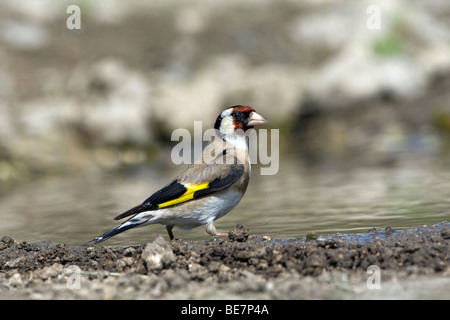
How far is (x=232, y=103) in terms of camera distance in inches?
741

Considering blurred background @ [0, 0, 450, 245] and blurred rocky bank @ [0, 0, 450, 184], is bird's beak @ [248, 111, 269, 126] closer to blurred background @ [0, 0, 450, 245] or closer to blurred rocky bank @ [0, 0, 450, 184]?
blurred background @ [0, 0, 450, 245]

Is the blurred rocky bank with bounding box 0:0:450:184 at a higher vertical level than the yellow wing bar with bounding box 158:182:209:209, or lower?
higher

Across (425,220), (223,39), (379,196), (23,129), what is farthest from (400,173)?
(223,39)

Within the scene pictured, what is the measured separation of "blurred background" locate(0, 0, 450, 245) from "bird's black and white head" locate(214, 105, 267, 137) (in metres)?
0.99

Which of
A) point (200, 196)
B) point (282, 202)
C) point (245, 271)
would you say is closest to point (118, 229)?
point (200, 196)

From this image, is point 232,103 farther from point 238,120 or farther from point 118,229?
point 118,229

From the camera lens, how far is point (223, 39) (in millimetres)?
24625

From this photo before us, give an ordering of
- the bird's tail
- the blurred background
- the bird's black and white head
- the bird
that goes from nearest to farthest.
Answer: the bird's tail → the bird → the bird's black and white head → the blurred background

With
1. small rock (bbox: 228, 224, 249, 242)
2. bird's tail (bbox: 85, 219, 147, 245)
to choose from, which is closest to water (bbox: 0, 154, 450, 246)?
small rock (bbox: 228, 224, 249, 242)

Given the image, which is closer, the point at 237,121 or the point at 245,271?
the point at 245,271

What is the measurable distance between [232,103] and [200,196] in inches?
479

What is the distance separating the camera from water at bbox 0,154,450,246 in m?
7.48

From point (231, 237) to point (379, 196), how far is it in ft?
10.7
